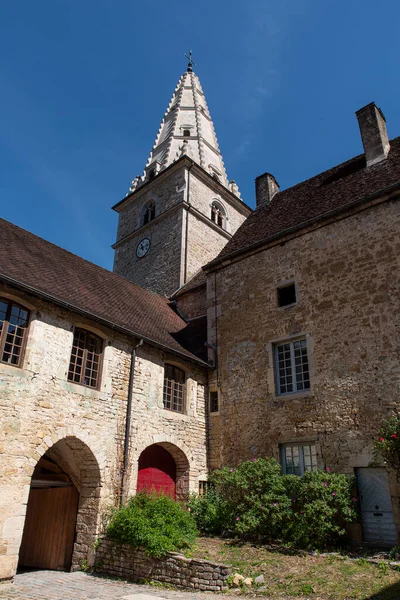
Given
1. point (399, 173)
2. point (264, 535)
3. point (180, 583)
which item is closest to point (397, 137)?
point (399, 173)

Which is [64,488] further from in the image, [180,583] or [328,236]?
[328,236]

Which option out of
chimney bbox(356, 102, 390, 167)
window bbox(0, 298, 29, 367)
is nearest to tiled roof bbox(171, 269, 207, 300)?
chimney bbox(356, 102, 390, 167)

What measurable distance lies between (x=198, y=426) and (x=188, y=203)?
12.0 metres

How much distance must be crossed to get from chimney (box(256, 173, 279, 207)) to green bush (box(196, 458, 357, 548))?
30.8 feet

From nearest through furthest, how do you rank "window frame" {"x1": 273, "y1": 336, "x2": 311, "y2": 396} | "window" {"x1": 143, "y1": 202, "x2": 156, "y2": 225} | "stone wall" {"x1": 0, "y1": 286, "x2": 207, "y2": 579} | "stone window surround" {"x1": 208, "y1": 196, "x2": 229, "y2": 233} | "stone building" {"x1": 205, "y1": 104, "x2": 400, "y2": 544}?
1. "stone wall" {"x1": 0, "y1": 286, "x2": 207, "y2": 579}
2. "stone building" {"x1": 205, "y1": 104, "x2": 400, "y2": 544}
3. "window frame" {"x1": 273, "y1": 336, "x2": 311, "y2": 396}
4. "window" {"x1": 143, "y1": 202, "x2": 156, "y2": 225}
5. "stone window surround" {"x1": 208, "y1": 196, "x2": 229, "y2": 233}

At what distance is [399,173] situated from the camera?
1085 centimetres

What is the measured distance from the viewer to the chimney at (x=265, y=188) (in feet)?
51.9

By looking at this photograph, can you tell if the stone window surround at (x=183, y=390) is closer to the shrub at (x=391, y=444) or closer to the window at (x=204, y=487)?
the window at (x=204, y=487)

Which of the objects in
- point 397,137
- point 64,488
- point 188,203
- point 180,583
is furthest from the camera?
point 188,203

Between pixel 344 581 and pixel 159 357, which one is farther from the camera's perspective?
pixel 159 357

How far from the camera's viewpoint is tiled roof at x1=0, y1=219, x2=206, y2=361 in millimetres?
9430

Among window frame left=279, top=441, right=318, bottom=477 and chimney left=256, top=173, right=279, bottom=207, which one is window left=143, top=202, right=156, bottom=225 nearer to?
chimney left=256, top=173, right=279, bottom=207

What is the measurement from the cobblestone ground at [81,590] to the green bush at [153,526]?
0.67 m

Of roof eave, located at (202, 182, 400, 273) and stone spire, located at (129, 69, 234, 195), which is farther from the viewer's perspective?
stone spire, located at (129, 69, 234, 195)
